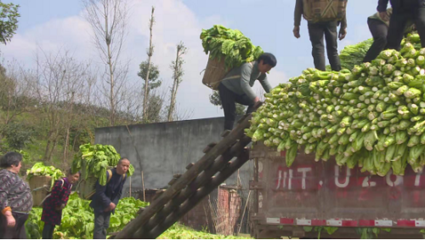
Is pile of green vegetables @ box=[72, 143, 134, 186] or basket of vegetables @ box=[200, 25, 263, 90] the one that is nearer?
basket of vegetables @ box=[200, 25, 263, 90]

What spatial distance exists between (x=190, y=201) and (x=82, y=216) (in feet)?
11.9

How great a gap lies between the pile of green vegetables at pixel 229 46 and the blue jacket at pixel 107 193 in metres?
2.21

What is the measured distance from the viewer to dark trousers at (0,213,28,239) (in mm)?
4988

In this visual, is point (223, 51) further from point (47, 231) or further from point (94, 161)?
point (47, 231)

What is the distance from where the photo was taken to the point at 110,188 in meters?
6.50

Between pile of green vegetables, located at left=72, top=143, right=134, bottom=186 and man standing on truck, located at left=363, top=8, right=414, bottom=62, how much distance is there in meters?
4.33

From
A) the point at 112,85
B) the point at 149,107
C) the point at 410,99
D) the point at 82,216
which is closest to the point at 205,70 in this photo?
the point at 410,99

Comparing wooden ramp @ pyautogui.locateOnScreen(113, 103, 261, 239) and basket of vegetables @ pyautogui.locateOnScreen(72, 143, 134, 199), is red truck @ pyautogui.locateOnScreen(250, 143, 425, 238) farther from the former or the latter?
basket of vegetables @ pyautogui.locateOnScreen(72, 143, 134, 199)

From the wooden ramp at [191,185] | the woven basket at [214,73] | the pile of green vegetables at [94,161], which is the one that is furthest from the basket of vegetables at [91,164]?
the woven basket at [214,73]

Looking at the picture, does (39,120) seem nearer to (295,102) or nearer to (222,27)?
(222,27)

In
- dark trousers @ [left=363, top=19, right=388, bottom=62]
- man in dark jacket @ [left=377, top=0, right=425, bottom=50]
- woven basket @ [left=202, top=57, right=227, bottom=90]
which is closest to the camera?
man in dark jacket @ [left=377, top=0, right=425, bottom=50]

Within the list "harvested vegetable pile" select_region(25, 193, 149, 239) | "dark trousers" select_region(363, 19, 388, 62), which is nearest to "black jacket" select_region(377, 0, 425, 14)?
"dark trousers" select_region(363, 19, 388, 62)

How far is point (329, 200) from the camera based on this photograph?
4258mm

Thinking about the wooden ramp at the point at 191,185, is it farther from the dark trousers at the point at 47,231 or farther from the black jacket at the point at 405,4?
the black jacket at the point at 405,4
